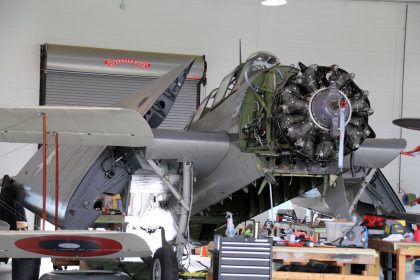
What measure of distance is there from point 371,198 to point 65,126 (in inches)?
134

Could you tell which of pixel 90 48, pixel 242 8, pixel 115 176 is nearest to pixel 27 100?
pixel 90 48

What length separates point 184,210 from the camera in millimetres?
6699

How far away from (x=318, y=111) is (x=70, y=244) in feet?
7.60

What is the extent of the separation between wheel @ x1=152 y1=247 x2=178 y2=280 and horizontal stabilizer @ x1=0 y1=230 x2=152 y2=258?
39cm

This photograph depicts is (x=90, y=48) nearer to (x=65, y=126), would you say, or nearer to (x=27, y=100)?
(x=27, y=100)

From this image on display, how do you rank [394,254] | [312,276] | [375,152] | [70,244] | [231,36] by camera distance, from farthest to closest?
[231,36] → [375,152] → [394,254] → [70,244] → [312,276]

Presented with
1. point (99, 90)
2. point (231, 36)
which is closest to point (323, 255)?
point (99, 90)

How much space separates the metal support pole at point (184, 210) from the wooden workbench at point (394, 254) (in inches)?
67.0

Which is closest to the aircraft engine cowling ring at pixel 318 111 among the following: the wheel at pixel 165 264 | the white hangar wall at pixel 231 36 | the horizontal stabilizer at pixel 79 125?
the horizontal stabilizer at pixel 79 125

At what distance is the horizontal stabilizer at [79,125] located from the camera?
5796mm

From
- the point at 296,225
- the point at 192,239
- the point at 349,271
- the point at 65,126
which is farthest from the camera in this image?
the point at 192,239

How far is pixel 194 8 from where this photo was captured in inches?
562

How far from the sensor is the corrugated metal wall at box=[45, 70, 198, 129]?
1342cm

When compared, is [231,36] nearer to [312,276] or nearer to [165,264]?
[165,264]
